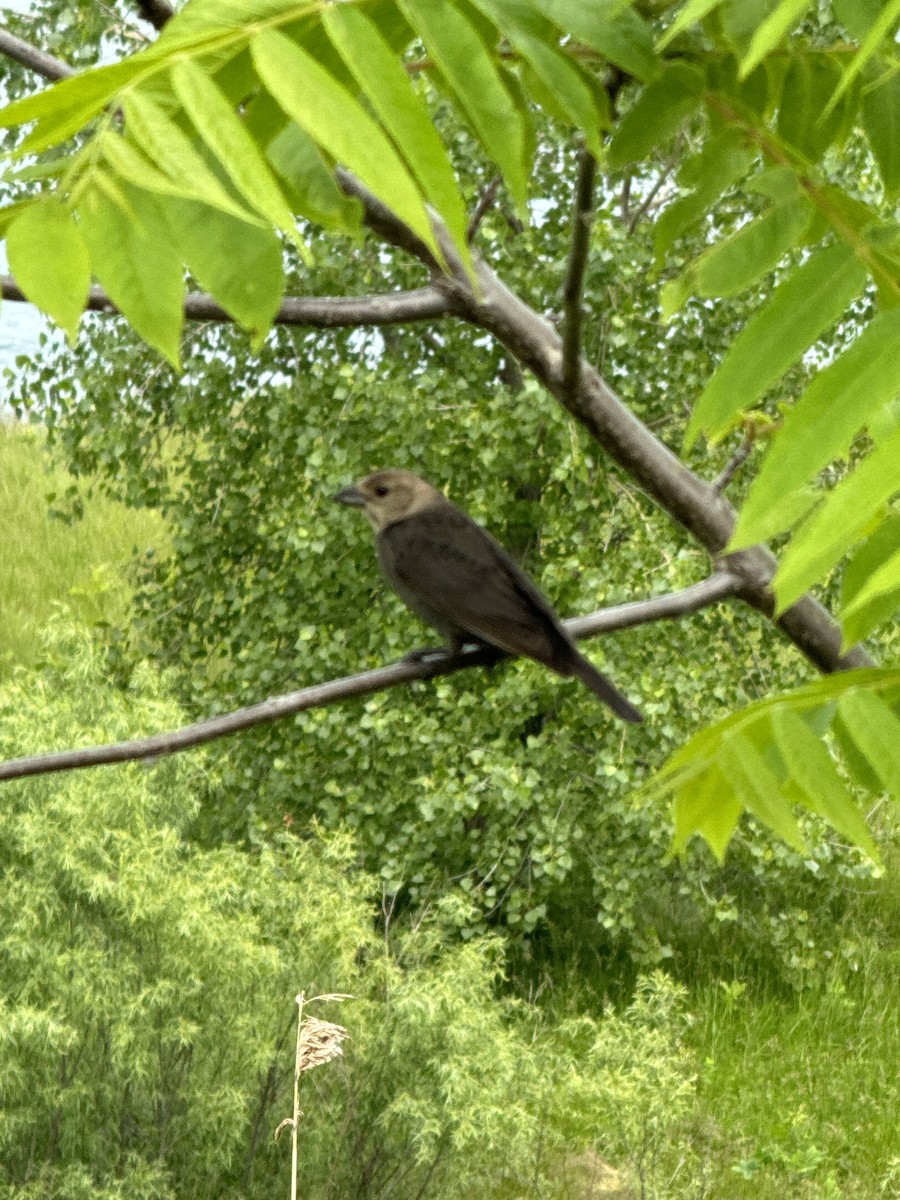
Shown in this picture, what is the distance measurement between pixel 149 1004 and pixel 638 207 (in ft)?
14.6

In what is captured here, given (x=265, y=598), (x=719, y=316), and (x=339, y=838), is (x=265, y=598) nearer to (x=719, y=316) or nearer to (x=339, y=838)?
(x=339, y=838)

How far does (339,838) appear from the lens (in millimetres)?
5789

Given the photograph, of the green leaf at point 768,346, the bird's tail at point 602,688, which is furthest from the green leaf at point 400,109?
Answer: the bird's tail at point 602,688

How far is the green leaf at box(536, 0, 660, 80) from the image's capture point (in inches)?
54.1

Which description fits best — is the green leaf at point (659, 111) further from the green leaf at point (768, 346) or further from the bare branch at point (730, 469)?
the bare branch at point (730, 469)

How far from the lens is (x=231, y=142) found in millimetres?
1036

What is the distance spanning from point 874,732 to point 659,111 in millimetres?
Result: 693

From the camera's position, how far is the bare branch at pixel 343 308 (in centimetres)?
212

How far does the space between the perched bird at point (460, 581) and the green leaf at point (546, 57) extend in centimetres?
211

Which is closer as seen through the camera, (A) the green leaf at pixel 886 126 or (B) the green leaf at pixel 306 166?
(B) the green leaf at pixel 306 166

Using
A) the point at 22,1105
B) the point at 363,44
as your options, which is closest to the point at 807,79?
the point at 363,44

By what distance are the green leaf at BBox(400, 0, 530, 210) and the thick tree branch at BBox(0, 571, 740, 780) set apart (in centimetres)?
89

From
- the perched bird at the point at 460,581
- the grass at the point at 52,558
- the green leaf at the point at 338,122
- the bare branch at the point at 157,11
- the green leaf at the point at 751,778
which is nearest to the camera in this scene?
the green leaf at the point at 338,122

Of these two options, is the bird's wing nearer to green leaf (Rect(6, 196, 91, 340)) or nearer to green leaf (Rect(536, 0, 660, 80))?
green leaf (Rect(536, 0, 660, 80))
